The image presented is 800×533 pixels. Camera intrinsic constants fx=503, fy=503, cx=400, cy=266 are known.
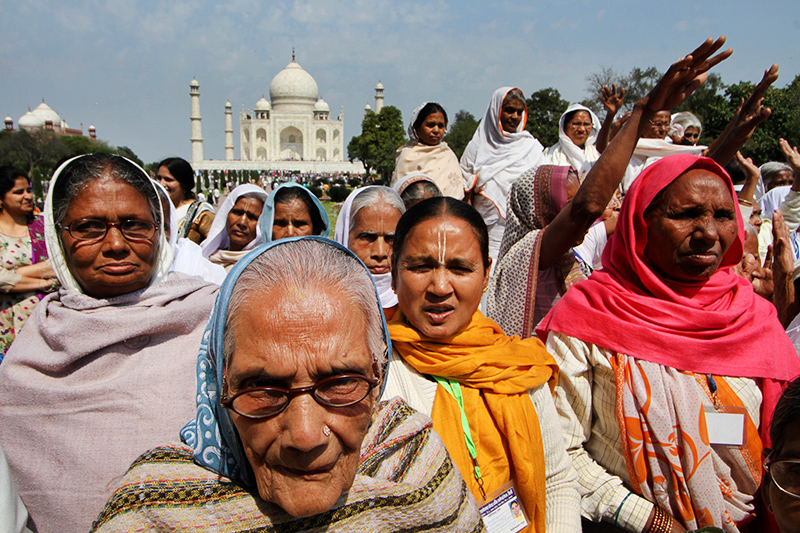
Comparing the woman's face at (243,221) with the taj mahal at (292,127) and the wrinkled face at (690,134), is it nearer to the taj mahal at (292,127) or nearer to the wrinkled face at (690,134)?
the wrinkled face at (690,134)

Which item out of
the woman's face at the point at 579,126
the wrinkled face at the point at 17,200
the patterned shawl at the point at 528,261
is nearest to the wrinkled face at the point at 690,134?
the woman's face at the point at 579,126

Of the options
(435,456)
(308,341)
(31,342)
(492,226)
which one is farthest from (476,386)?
(492,226)

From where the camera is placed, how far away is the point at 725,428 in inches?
82.8

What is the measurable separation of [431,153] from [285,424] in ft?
14.7

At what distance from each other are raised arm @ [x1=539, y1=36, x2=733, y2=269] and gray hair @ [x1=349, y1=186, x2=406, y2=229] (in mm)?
1052

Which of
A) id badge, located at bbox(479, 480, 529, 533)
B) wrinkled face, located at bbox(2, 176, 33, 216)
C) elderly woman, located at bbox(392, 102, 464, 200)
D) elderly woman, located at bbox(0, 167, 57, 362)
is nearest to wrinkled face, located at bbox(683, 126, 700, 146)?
elderly woman, located at bbox(392, 102, 464, 200)

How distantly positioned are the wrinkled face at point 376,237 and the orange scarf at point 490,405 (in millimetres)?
1053

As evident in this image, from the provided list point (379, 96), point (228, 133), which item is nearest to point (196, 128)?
point (228, 133)

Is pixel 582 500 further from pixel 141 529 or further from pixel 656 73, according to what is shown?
pixel 656 73

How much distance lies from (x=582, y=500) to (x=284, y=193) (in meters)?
2.86

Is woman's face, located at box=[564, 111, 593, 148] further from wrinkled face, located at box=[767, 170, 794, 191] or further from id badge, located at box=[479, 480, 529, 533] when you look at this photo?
id badge, located at box=[479, 480, 529, 533]

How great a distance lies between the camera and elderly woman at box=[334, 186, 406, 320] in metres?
3.03

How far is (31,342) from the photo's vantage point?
2012 mm

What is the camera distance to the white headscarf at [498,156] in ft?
17.2
